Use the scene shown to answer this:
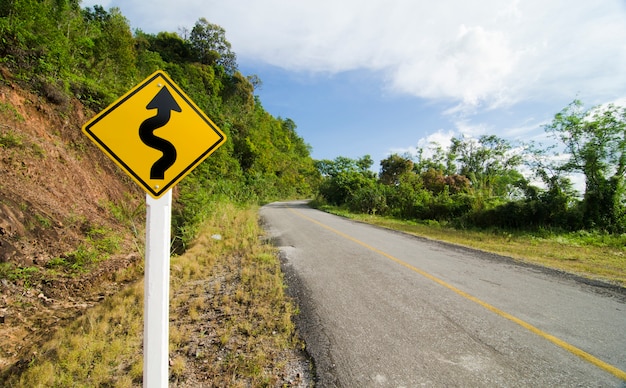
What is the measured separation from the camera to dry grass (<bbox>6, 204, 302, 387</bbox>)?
266 cm

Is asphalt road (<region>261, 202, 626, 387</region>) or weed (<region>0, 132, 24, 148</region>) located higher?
weed (<region>0, 132, 24, 148</region>)

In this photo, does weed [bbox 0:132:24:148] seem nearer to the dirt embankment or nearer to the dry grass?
the dirt embankment

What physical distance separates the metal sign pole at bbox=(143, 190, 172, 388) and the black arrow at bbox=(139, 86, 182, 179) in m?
0.20

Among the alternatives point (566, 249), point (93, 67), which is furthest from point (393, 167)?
point (93, 67)

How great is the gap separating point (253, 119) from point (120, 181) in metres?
34.8

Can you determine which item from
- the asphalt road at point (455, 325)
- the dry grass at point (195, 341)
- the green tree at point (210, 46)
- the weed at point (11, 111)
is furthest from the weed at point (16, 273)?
the green tree at point (210, 46)

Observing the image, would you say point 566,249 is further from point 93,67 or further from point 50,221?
point 93,67

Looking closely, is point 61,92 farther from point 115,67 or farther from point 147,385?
point 147,385

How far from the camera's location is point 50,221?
245 inches

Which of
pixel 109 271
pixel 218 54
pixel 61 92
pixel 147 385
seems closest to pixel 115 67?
pixel 61 92

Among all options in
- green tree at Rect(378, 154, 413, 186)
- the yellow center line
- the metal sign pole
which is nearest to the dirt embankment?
the metal sign pole

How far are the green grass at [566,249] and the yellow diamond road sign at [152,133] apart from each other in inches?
309

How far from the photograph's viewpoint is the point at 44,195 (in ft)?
22.3

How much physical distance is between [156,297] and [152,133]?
1.02 m
